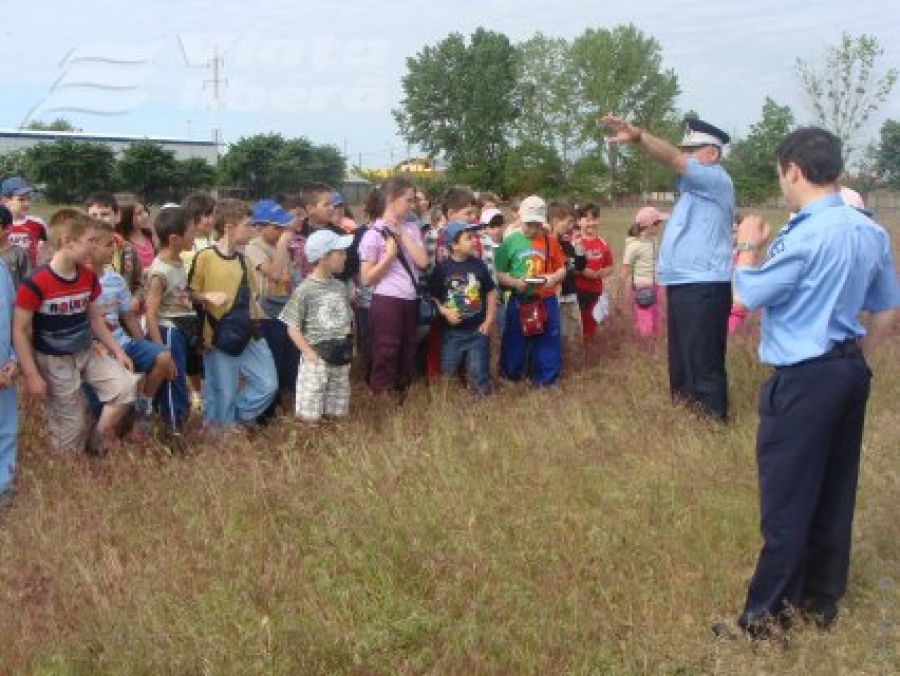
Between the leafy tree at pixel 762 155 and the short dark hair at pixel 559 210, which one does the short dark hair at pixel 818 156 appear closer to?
the short dark hair at pixel 559 210

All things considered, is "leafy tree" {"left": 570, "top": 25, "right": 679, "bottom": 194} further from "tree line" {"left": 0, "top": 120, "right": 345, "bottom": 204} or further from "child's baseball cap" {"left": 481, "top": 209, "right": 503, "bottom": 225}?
"child's baseball cap" {"left": 481, "top": 209, "right": 503, "bottom": 225}

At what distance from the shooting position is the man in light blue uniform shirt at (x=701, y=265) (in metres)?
6.52

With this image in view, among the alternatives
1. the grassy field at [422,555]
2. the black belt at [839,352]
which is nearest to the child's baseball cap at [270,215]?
the grassy field at [422,555]

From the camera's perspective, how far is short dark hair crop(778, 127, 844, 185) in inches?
152

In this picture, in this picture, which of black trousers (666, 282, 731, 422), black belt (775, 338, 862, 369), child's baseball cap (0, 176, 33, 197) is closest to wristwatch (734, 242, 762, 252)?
black belt (775, 338, 862, 369)

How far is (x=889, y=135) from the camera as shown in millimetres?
72875

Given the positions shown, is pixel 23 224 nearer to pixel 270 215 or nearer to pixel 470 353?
pixel 270 215

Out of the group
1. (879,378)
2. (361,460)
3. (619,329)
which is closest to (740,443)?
(361,460)

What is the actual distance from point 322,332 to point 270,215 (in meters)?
1.30

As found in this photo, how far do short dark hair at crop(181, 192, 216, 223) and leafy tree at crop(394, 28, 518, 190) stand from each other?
79.7 m

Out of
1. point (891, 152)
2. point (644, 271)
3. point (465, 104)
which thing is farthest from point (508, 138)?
point (644, 271)

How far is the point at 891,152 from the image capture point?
230 ft

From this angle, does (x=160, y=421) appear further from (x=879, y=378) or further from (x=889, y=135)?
(x=889, y=135)

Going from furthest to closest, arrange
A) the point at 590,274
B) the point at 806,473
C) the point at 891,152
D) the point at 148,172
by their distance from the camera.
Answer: the point at 891,152, the point at 148,172, the point at 590,274, the point at 806,473
